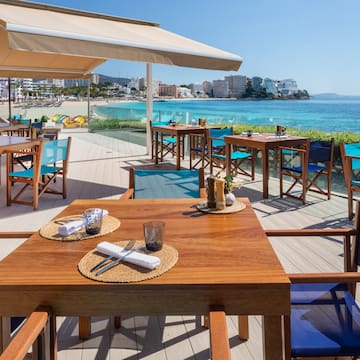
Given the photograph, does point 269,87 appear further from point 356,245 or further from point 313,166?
point 356,245

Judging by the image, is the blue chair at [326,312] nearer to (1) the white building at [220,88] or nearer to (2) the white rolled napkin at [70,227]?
(2) the white rolled napkin at [70,227]

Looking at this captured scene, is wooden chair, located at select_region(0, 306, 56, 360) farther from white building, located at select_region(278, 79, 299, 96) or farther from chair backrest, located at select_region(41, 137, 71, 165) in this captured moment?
white building, located at select_region(278, 79, 299, 96)

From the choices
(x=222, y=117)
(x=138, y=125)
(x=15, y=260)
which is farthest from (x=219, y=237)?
(x=138, y=125)

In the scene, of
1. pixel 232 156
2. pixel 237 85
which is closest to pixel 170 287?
pixel 232 156

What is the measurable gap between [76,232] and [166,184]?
150cm

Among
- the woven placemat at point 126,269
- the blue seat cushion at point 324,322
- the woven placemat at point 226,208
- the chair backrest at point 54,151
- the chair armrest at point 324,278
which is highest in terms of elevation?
the chair backrest at point 54,151

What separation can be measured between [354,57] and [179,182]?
6090 cm

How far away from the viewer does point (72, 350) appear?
1.95 metres

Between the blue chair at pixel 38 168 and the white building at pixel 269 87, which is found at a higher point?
the white building at pixel 269 87

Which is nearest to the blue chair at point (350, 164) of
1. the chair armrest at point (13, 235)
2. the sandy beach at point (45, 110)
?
the chair armrest at point (13, 235)

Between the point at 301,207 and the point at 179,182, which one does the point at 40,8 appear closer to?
the point at 179,182

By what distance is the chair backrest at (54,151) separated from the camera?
4.68 meters

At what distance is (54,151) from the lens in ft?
15.8

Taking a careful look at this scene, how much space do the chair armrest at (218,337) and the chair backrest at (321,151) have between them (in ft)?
13.5
